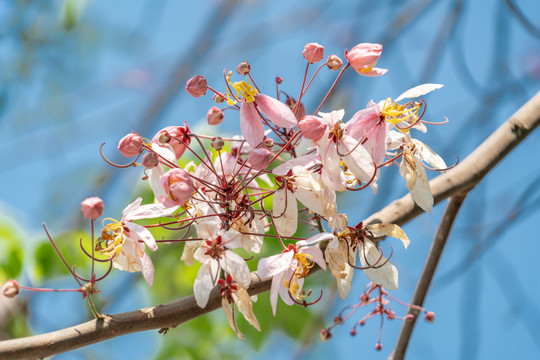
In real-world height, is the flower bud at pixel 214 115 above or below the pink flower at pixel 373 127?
above

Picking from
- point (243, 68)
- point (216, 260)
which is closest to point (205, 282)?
point (216, 260)

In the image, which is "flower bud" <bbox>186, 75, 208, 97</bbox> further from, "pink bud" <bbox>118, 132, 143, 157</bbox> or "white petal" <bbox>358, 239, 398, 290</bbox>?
"white petal" <bbox>358, 239, 398, 290</bbox>

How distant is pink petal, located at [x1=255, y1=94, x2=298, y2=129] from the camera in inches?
24.6

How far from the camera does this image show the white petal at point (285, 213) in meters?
0.65

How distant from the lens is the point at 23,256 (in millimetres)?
1324

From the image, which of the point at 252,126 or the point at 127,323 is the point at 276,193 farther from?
the point at 127,323

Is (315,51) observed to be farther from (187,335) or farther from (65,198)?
(65,198)

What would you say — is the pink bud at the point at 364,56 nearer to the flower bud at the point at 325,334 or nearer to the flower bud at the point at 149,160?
the flower bud at the point at 149,160

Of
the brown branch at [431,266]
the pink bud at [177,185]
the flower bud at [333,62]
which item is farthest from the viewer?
the brown branch at [431,266]

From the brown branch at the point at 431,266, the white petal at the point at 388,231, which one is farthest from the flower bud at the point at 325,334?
the white petal at the point at 388,231

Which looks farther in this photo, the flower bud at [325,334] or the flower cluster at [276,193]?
the flower bud at [325,334]

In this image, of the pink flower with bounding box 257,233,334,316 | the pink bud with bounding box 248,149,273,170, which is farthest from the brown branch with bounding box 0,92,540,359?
the pink bud with bounding box 248,149,273,170

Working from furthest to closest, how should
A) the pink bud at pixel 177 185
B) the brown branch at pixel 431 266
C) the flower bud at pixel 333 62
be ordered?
the brown branch at pixel 431 266 → the flower bud at pixel 333 62 → the pink bud at pixel 177 185

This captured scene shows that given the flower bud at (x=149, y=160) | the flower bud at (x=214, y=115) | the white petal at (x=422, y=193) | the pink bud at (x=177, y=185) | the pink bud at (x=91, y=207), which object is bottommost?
the white petal at (x=422, y=193)
